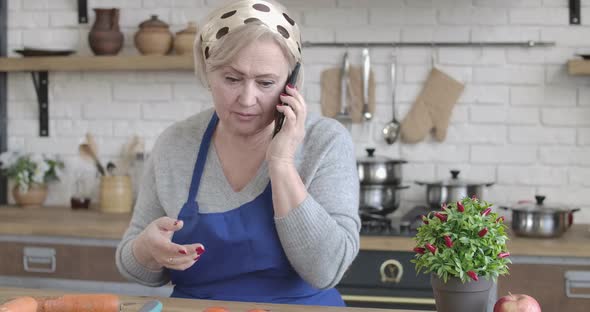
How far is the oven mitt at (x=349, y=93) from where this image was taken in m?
3.95

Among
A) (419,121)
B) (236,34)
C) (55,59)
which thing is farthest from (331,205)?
(55,59)

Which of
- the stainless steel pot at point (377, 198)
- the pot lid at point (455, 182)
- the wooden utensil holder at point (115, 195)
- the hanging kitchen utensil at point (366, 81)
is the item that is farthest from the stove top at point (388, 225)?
the wooden utensil holder at point (115, 195)

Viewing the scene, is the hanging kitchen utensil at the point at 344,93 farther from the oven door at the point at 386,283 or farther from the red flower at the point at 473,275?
the red flower at the point at 473,275

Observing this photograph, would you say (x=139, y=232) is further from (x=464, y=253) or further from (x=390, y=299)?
(x=390, y=299)

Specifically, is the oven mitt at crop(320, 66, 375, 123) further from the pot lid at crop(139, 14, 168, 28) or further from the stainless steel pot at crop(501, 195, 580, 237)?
the stainless steel pot at crop(501, 195, 580, 237)

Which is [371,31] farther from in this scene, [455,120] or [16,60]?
Result: [16,60]

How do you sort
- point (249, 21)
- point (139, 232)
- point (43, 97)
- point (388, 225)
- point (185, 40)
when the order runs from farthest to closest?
point (43, 97), point (185, 40), point (388, 225), point (139, 232), point (249, 21)

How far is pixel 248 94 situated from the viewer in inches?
83.5

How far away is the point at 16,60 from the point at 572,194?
2.73m

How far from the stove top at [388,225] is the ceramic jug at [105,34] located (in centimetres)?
150

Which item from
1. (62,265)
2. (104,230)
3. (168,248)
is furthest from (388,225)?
(168,248)

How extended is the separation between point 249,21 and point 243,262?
64cm

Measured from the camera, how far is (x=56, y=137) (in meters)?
4.34

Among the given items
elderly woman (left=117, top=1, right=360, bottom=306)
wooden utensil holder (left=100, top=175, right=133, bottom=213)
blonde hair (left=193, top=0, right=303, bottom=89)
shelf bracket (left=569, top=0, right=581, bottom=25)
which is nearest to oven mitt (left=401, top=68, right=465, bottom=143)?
shelf bracket (left=569, top=0, right=581, bottom=25)
